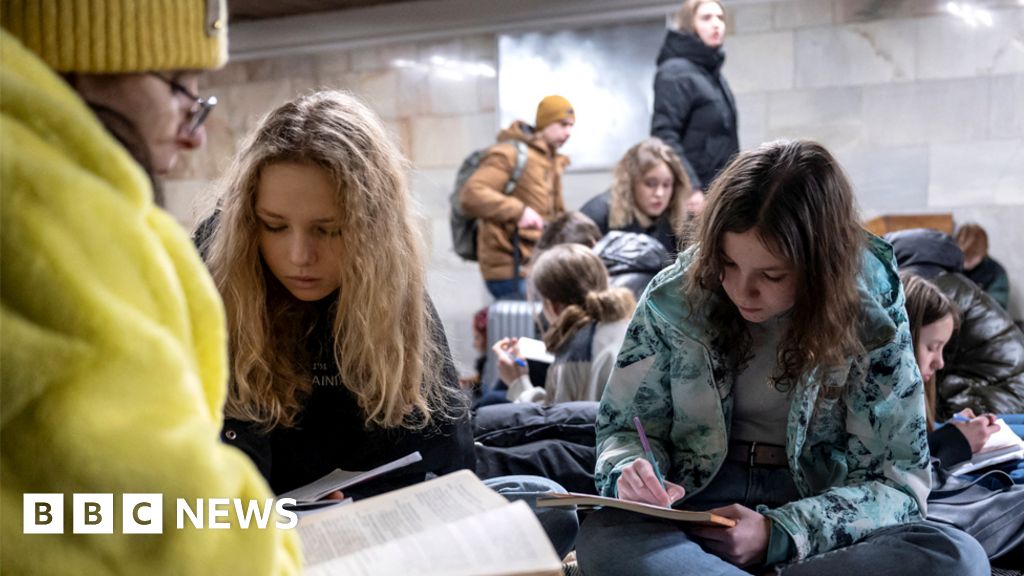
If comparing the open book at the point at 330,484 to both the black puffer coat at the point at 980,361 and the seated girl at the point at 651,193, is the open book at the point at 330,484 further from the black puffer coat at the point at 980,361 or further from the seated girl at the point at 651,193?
the seated girl at the point at 651,193

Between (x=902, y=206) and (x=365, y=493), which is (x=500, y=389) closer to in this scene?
(x=365, y=493)

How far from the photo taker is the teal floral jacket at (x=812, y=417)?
1815mm

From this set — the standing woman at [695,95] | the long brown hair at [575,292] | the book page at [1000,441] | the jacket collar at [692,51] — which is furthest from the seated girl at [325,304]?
the jacket collar at [692,51]

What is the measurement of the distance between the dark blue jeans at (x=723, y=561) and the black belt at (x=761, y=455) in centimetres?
25

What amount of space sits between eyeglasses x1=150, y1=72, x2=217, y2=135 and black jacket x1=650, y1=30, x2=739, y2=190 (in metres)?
3.62

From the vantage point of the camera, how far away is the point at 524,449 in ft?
8.75

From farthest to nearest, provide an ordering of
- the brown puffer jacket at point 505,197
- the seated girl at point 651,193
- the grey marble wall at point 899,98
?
the grey marble wall at point 899,98, the brown puffer jacket at point 505,197, the seated girl at point 651,193

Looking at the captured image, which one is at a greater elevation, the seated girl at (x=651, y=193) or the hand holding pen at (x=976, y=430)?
the seated girl at (x=651, y=193)

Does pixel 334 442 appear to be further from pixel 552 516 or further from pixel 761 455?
pixel 761 455

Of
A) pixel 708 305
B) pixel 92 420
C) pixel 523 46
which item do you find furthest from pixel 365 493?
pixel 523 46

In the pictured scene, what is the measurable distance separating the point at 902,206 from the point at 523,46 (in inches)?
115

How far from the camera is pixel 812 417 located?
1948 millimetres

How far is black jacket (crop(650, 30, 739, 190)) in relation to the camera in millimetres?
4410

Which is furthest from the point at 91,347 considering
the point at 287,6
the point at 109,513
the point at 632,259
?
the point at 287,6
